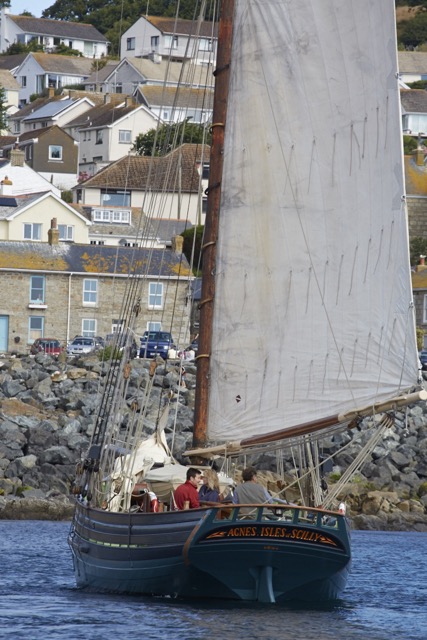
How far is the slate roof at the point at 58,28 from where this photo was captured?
183 metres

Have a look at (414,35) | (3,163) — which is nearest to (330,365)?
(3,163)

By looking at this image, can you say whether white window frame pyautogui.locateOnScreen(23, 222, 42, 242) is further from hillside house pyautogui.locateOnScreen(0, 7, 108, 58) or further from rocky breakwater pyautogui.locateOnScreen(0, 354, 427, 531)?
hillside house pyautogui.locateOnScreen(0, 7, 108, 58)

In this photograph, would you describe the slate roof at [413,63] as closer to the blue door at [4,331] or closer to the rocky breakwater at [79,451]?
the blue door at [4,331]

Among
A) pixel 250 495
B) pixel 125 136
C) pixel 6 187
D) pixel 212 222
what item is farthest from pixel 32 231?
pixel 250 495

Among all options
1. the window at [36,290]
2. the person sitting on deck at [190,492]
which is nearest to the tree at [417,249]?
the window at [36,290]

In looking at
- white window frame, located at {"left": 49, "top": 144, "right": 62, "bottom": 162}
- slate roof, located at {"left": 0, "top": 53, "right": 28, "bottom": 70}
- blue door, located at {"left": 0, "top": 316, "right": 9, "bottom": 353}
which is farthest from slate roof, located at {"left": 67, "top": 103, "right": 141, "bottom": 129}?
blue door, located at {"left": 0, "top": 316, "right": 9, "bottom": 353}

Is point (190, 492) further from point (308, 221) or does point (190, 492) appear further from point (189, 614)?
point (308, 221)

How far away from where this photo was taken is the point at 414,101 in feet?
472

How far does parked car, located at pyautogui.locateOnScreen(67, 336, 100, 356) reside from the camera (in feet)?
226

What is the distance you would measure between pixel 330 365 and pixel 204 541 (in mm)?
3867

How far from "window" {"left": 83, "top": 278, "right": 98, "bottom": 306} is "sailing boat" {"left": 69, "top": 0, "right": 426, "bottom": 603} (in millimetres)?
49579

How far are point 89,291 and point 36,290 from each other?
2.74 meters

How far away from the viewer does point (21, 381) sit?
5909 centimetres

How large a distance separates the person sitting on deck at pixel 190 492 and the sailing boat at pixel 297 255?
2.38 feet
